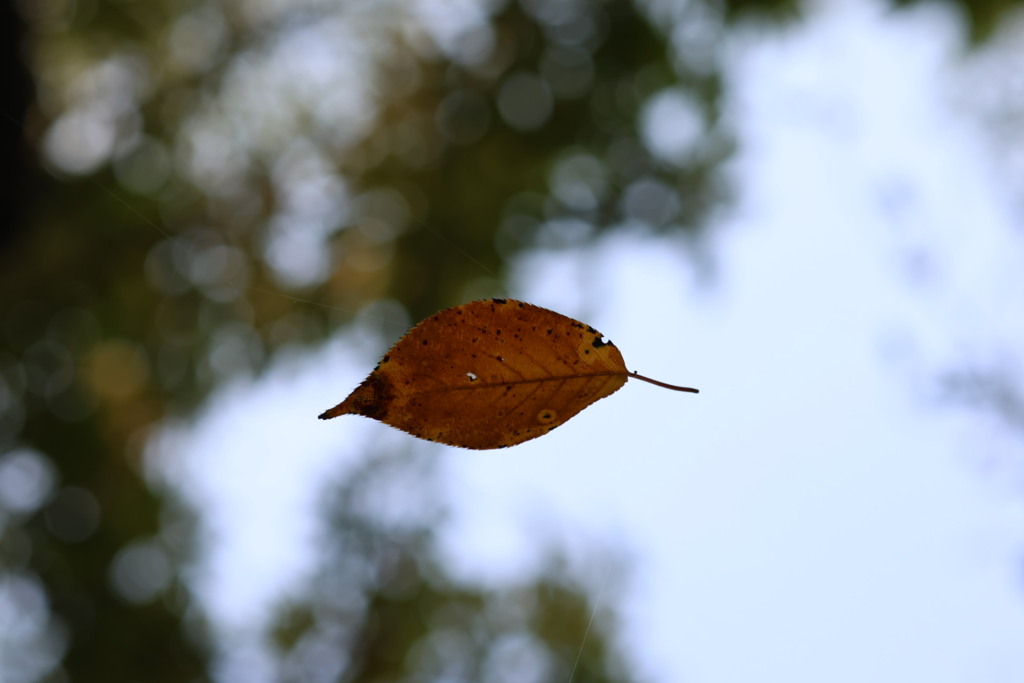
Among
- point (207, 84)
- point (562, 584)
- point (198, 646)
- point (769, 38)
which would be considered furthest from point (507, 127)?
point (198, 646)

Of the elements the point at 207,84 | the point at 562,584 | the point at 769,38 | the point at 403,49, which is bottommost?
the point at 562,584

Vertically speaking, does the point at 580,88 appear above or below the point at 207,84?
above

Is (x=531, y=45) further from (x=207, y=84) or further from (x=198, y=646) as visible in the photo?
(x=198, y=646)

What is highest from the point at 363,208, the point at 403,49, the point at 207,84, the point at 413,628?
the point at 403,49

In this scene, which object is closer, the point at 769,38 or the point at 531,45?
the point at 769,38

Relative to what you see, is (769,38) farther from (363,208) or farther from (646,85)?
(363,208)

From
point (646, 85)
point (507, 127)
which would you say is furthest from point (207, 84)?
point (646, 85)
